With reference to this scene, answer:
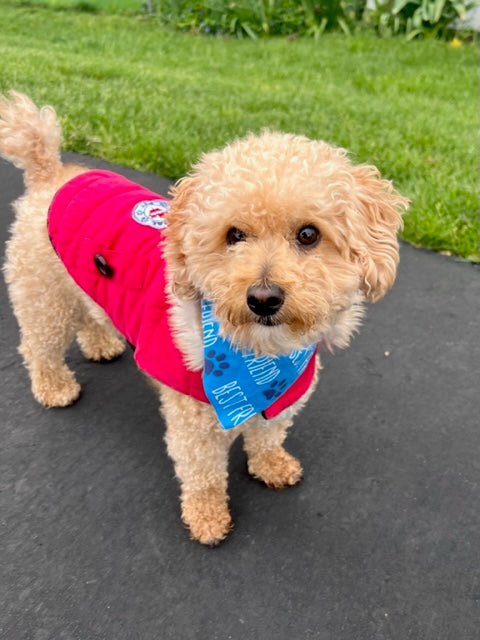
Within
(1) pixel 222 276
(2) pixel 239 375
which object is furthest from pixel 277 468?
(1) pixel 222 276

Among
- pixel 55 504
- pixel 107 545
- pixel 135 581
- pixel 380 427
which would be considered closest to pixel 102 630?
pixel 135 581

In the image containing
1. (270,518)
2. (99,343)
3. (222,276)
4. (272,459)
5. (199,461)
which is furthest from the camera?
(99,343)

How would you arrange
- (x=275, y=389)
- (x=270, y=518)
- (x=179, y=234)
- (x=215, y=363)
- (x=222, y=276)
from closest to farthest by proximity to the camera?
(x=222, y=276)
(x=179, y=234)
(x=215, y=363)
(x=275, y=389)
(x=270, y=518)

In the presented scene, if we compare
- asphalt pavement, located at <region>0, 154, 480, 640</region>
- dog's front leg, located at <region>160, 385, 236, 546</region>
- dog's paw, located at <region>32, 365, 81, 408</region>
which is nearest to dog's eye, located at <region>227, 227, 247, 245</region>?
dog's front leg, located at <region>160, 385, 236, 546</region>

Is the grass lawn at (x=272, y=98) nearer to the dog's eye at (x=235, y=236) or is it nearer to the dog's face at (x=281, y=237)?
the dog's face at (x=281, y=237)

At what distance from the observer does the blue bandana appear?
2.38 metres

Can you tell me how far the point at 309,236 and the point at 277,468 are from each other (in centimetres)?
148

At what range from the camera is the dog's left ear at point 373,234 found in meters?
2.15

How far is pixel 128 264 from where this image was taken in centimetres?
281

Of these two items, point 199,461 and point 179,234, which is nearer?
point 179,234

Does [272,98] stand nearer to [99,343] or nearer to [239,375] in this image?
[99,343]

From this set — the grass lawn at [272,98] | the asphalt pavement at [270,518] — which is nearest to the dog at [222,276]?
the asphalt pavement at [270,518]

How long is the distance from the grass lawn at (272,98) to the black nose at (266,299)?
11.3 feet

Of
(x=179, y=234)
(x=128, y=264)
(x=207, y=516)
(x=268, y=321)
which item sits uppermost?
(x=179, y=234)
